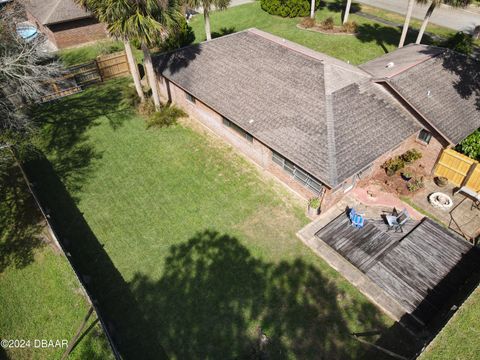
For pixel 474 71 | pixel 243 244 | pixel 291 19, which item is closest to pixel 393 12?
pixel 291 19

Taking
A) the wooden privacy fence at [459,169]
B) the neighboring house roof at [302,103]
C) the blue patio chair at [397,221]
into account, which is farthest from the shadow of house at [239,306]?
the wooden privacy fence at [459,169]

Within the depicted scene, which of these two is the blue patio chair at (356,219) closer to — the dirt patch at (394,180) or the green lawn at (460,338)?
the dirt patch at (394,180)

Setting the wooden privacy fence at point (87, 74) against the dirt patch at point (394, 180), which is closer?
the dirt patch at point (394, 180)

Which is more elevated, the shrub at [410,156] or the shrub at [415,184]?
the shrub at [410,156]

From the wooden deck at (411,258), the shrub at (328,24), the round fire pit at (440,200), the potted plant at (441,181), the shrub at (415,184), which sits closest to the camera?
the wooden deck at (411,258)

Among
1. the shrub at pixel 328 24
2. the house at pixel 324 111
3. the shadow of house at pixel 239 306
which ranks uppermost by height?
the house at pixel 324 111

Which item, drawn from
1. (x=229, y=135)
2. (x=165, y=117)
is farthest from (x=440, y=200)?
(x=165, y=117)

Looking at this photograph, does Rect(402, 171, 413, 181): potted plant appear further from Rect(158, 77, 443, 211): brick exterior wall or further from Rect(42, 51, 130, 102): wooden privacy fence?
Rect(42, 51, 130, 102): wooden privacy fence
